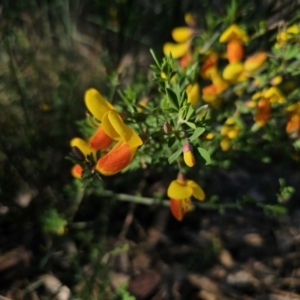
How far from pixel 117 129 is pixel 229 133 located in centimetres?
56

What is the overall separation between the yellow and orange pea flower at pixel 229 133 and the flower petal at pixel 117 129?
1.68 feet

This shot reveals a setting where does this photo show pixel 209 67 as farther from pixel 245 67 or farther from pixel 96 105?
pixel 96 105

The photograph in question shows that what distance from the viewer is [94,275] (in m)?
1.54

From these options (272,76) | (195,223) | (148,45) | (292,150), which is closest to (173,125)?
(272,76)


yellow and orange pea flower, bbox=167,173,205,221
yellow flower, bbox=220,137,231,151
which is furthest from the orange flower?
yellow and orange pea flower, bbox=167,173,205,221

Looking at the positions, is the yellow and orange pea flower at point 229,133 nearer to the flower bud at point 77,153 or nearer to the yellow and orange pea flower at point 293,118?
the yellow and orange pea flower at point 293,118

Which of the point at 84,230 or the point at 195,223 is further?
the point at 195,223

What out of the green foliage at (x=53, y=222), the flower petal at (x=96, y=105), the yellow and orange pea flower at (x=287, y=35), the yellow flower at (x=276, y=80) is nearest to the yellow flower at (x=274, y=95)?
the yellow flower at (x=276, y=80)

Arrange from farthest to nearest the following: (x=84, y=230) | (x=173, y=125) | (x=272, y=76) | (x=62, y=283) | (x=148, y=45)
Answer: (x=148, y=45)
(x=84, y=230)
(x=62, y=283)
(x=272, y=76)
(x=173, y=125)

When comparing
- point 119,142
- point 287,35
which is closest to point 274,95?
point 287,35

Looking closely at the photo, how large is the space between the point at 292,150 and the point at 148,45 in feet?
3.04

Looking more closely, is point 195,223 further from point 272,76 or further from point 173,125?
point 173,125

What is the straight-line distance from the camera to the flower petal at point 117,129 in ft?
3.24

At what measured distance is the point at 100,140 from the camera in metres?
1.08
